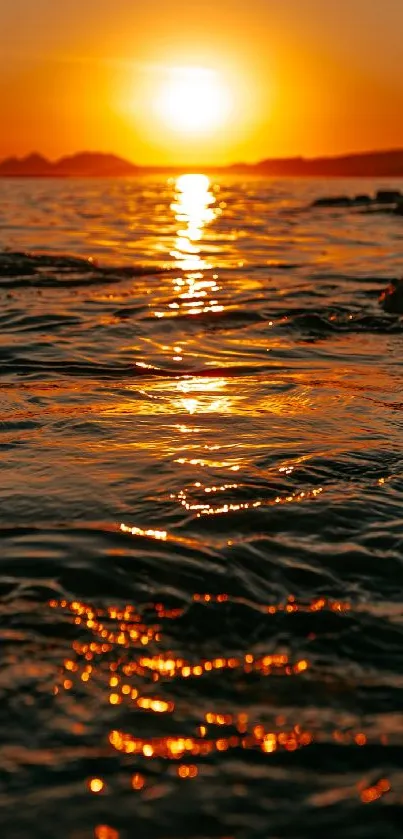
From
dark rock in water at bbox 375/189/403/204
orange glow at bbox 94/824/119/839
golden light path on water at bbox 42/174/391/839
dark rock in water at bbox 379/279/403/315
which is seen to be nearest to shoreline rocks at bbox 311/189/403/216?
dark rock in water at bbox 375/189/403/204

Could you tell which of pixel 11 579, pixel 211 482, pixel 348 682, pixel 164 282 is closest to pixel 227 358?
pixel 211 482

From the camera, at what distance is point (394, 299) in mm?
12609

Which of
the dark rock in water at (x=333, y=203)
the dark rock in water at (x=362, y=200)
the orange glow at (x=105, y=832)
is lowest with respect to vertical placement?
the orange glow at (x=105, y=832)

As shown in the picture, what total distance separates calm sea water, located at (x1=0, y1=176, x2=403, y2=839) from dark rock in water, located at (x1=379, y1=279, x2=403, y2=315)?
369cm

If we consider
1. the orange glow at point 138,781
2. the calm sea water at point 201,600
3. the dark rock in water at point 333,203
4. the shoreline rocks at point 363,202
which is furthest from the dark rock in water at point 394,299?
the dark rock in water at point 333,203

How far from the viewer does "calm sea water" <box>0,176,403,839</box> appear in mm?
2611

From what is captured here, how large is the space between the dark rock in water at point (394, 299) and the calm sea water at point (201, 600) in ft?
12.1

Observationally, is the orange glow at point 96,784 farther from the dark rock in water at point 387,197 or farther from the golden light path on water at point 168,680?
the dark rock in water at point 387,197

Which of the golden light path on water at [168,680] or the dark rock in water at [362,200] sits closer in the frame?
the golden light path on water at [168,680]

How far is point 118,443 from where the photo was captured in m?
5.88

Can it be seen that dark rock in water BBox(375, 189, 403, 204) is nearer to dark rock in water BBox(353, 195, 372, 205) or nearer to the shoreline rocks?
the shoreline rocks

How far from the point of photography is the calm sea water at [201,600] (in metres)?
2.61

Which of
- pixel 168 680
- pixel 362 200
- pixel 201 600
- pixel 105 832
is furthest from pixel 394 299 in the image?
pixel 362 200

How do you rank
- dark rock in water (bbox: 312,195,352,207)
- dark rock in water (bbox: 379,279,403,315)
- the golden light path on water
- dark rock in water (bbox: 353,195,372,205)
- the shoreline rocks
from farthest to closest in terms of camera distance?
dark rock in water (bbox: 353,195,372,205) < dark rock in water (bbox: 312,195,352,207) < the shoreline rocks < dark rock in water (bbox: 379,279,403,315) < the golden light path on water
